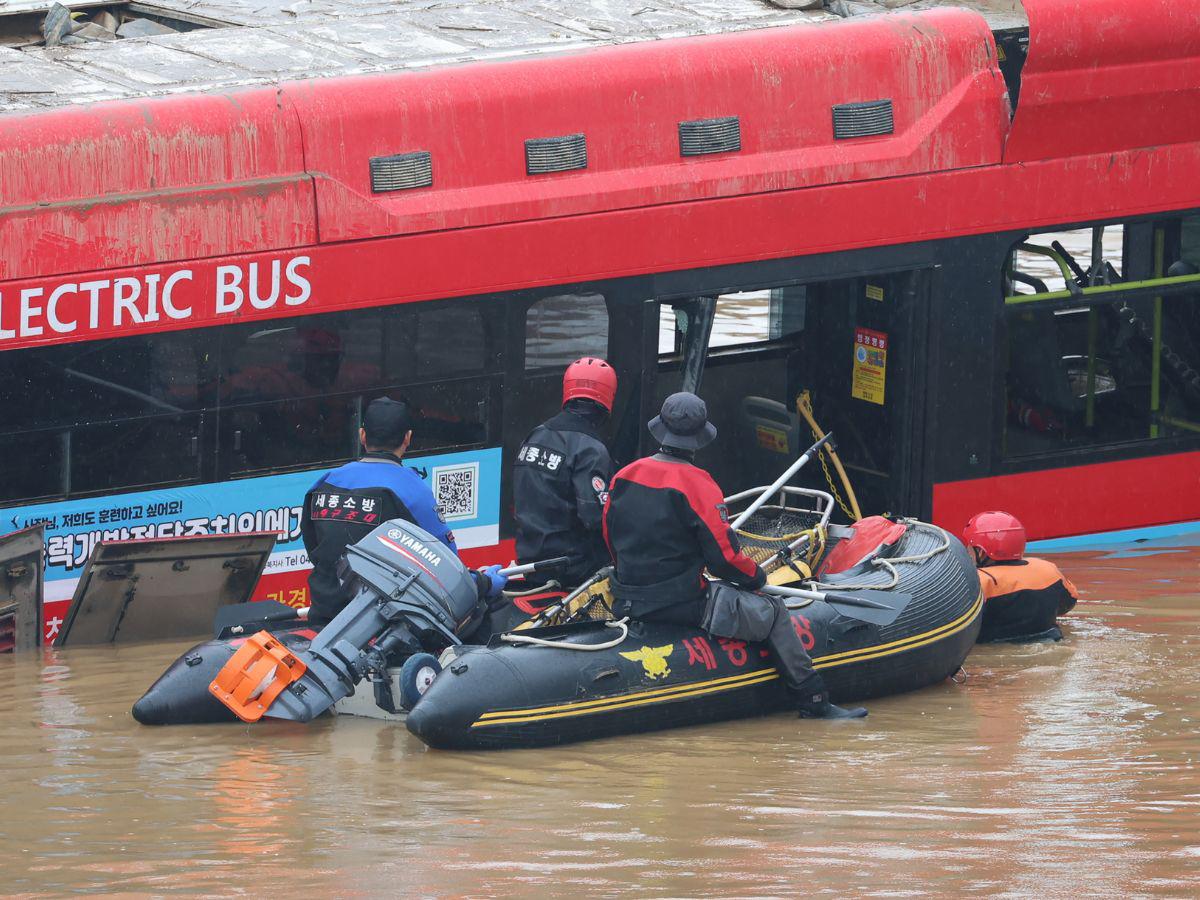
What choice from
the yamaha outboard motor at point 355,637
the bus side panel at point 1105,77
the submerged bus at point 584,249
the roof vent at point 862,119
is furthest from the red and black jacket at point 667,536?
the bus side panel at point 1105,77

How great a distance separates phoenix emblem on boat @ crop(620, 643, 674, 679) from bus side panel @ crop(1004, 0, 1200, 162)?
3.85 metres

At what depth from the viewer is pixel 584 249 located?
9.65m

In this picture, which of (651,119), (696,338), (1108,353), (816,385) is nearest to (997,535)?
(696,338)

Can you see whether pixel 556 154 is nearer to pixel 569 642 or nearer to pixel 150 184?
pixel 150 184

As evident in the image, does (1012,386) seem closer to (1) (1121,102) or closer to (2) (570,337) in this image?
(1) (1121,102)

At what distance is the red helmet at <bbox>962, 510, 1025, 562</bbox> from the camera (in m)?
9.45

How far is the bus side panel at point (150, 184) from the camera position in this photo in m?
8.56

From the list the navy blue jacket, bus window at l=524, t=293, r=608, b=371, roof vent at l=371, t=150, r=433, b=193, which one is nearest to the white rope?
the navy blue jacket

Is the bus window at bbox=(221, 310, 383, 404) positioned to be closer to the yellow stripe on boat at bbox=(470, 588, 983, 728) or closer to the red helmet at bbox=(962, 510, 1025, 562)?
the yellow stripe on boat at bbox=(470, 588, 983, 728)

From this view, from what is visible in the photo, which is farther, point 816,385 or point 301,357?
point 816,385

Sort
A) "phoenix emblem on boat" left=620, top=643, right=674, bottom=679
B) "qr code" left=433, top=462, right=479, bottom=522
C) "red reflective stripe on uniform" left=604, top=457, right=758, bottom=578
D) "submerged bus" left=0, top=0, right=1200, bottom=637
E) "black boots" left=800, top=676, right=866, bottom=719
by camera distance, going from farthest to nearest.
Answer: "qr code" left=433, top=462, right=479, bottom=522 → "submerged bus" left=0, top=0, right=1200, bottom=637 → "black boots" left=800, top=676, right=866, bottom=719 → "phoenix emblem on boat" left=620, top=643, right=674, bottom=679 → "red reflective stripe on uniform" left=604, top=457, right=758, bottom=578

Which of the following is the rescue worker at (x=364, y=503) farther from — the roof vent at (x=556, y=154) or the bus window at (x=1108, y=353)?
the bus window at (x=1108, y=353)

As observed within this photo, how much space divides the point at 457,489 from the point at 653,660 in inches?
78.4

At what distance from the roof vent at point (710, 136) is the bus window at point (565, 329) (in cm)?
85
